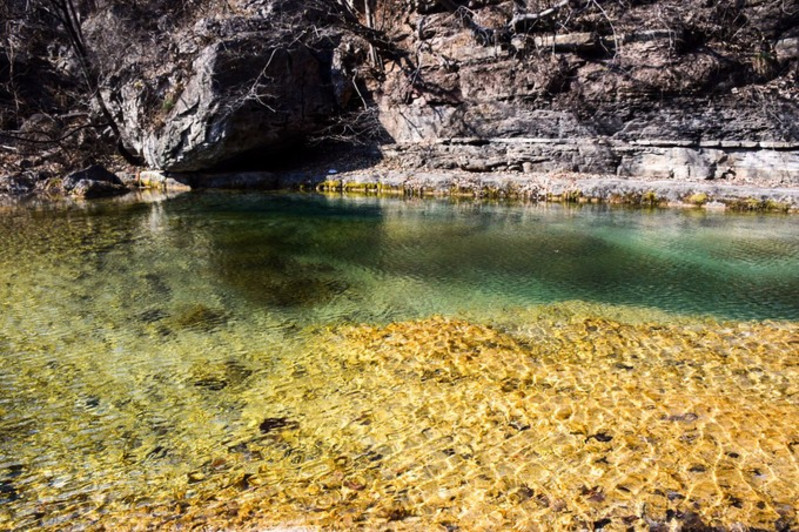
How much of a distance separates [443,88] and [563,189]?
5777mm

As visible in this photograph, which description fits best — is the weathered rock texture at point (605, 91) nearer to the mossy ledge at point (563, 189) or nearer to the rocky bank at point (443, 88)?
the rocky bank at point (443, 88)

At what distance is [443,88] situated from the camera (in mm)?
17156

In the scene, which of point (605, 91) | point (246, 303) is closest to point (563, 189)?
point (605, 91)

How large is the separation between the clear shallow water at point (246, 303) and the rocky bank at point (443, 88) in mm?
3385

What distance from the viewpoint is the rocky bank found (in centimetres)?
1381

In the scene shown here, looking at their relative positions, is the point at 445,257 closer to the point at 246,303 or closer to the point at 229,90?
the point at 246,303

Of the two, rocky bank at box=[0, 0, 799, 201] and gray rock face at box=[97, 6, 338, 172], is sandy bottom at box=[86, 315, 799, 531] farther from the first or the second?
gray rock face at box=[97, 6, 338, 172]

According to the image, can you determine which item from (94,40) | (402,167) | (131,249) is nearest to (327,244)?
(131,249)

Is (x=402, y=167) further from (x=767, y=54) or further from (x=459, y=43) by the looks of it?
(x=767, y=54)

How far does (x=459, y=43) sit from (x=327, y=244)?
11.0 m

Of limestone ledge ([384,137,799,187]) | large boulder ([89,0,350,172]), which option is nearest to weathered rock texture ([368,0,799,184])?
limestone ledge ([384,137,799,187])

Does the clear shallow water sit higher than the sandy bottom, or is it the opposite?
the clear shallow water

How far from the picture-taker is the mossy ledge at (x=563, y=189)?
39.6 feet

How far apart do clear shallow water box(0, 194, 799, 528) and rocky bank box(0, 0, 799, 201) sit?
3.39 metres
